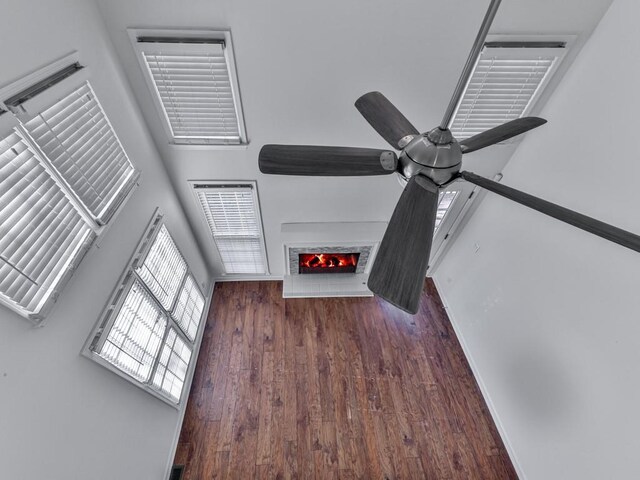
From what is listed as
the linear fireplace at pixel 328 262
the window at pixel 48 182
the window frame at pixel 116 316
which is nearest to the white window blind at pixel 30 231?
the window at pixel 48 182

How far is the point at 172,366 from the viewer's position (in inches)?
106

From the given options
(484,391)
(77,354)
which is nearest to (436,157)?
(77,354)

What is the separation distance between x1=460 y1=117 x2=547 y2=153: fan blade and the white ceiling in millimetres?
1174

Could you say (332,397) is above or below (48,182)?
below

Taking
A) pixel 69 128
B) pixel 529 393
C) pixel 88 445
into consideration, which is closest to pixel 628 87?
pixel 529 393

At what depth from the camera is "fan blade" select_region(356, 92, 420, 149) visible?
4.05 ft

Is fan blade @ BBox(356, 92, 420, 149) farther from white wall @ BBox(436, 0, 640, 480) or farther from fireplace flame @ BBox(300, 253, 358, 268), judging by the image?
fireplace flame @ BBox(300, 253, 358, 268)

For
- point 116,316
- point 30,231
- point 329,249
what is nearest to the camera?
point 30,231

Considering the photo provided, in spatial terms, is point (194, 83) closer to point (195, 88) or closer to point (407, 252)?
point (195, 88)

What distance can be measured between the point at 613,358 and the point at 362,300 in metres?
2.34

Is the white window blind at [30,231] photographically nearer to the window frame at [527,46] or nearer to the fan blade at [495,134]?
the fan blade at [495,134]

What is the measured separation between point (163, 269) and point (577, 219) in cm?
269

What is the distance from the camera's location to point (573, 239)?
215 centimetres

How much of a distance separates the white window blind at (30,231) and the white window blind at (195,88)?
108 cm
